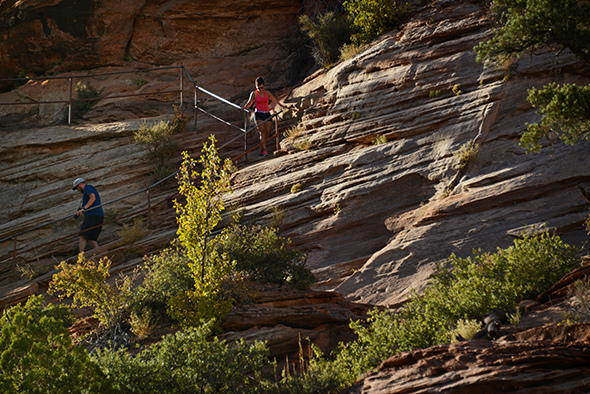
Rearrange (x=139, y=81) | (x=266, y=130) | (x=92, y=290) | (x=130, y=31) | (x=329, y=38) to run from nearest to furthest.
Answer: (x=92, y=290) → (x=266, y=130) → (x=329, y=38) → (x=139, y=81) → (x=130, y=31)

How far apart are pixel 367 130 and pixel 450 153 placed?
228 cm

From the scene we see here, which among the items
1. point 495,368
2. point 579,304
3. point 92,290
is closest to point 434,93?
point 579,304

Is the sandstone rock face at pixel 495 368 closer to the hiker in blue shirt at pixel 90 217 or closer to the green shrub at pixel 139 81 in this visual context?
the hiker in blue shirt at pixel 90 217

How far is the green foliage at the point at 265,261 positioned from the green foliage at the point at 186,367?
2.89m

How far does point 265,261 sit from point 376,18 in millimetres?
8921

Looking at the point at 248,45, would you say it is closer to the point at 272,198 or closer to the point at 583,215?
the point at 272,198

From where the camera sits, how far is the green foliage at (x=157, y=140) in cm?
1562

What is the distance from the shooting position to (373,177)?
11570 mm

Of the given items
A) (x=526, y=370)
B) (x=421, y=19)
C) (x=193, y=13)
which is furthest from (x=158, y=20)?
(x=526, y=370)

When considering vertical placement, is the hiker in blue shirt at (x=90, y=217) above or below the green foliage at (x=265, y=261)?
above

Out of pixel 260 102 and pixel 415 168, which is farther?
pixel 260 102

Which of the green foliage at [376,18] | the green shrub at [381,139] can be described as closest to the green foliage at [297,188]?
the green shrub at [381,139]

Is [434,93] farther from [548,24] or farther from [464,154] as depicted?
[548,24]

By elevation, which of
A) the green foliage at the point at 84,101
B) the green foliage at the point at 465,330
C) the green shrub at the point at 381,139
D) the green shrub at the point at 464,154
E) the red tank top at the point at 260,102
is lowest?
the green foliage at the point at 465,330
